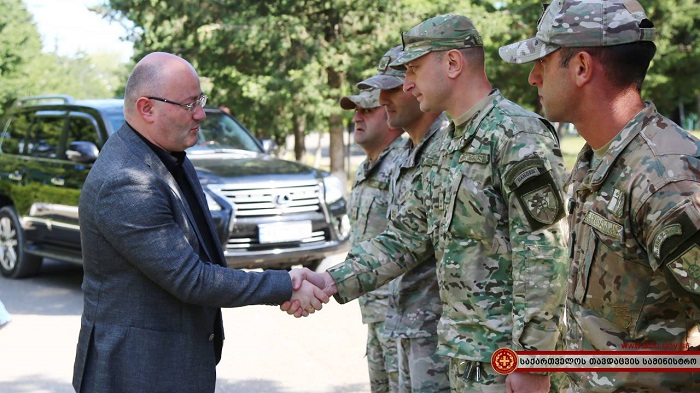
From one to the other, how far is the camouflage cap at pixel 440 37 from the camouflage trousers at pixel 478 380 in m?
1.25

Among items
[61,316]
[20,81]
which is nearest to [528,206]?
[61,316]

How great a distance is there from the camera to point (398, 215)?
3863 millimetres

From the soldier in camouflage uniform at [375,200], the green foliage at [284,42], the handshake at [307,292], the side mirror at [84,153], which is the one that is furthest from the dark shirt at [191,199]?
the green foliage at [284,42]

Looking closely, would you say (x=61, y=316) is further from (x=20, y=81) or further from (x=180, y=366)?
(x=20, y=81)

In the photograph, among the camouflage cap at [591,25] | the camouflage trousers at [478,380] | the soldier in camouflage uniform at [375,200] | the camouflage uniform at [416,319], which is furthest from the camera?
the soldier in camouflage uniform at [375,200]

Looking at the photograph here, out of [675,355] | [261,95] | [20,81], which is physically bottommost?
[20,81]

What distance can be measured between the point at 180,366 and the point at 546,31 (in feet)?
5.57

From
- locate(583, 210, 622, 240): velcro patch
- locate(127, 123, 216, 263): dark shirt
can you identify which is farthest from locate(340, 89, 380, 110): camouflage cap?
locate(583, 210, 622, 240): velcro patch

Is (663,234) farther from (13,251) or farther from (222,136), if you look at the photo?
(13,251)

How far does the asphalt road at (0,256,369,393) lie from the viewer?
20.5ft

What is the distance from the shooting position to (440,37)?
11.5 ft

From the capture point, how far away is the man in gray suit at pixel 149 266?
9.77 feet

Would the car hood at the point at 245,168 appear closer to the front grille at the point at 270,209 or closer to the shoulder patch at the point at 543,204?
the front grille at the point at 270,209

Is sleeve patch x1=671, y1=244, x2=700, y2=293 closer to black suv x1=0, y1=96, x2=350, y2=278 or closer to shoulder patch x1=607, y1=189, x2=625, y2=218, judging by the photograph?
shoulder patch x1=607, y1=189, x2=625, y2=218
